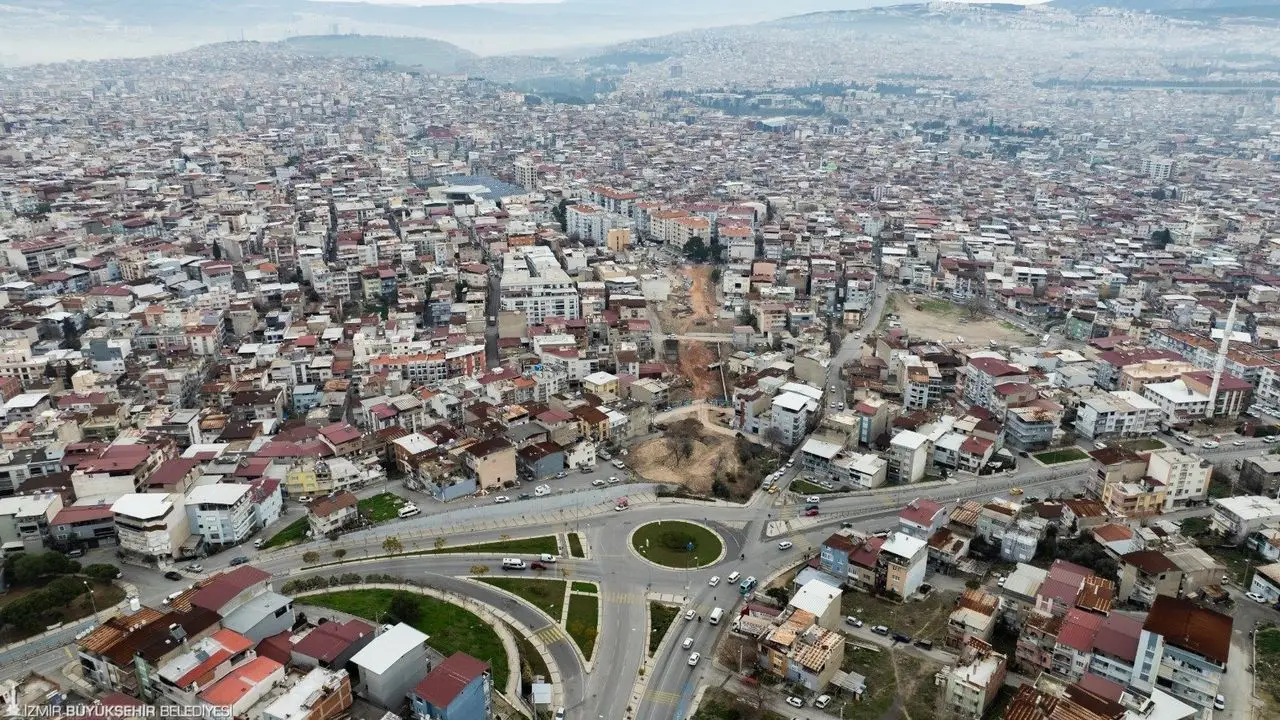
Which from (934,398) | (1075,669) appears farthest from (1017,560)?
(934,398)

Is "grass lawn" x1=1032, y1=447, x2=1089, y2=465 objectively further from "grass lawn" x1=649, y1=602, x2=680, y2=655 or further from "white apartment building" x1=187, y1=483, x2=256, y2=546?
"white apartment building" x1=187, y1=483, x2=256, y2=546

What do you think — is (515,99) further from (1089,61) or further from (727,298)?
(1089,61)

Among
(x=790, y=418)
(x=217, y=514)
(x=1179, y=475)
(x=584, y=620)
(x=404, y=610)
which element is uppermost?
(x=217, y=514)

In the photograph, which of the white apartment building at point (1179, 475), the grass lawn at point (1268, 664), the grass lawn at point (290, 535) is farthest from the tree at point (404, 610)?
the white apartment building at point (1179, 475)

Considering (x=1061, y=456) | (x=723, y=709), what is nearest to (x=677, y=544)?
(x=723, y=709)

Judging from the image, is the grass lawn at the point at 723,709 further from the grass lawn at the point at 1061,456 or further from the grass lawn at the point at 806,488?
the grass lawn at the point at 1061,456

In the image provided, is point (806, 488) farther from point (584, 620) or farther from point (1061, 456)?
point (584, 620)
